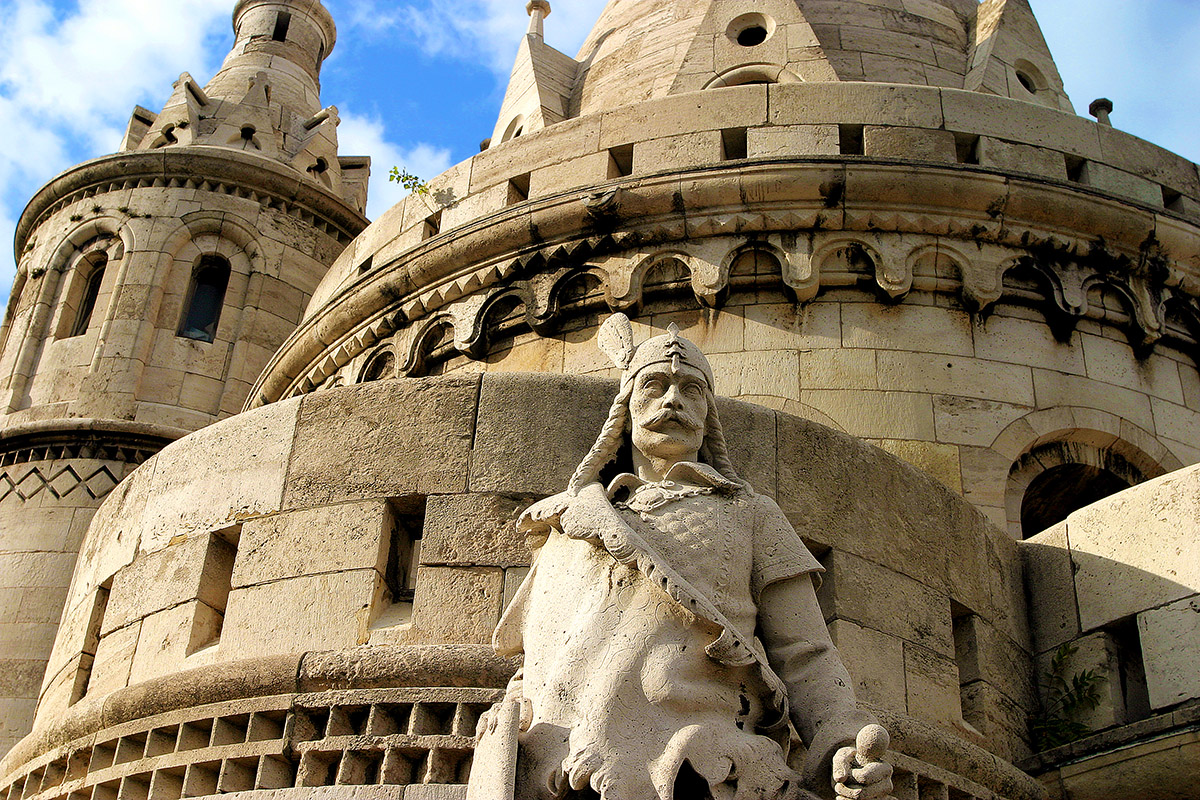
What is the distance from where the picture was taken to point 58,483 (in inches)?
593

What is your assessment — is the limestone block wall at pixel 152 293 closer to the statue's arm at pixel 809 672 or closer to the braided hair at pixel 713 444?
the braided hair at pixel 713 444

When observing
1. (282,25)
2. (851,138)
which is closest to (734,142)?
(851,138)

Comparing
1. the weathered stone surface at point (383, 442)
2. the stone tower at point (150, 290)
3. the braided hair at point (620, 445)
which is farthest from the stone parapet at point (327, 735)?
the stone tower at point (150, 290)

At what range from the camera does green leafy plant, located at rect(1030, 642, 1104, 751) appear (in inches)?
315

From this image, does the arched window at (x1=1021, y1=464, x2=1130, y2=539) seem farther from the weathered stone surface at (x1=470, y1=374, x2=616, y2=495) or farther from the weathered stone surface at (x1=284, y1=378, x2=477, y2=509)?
the weathered stone surface at (x1=284, y1=378, x2=477, y2=509)

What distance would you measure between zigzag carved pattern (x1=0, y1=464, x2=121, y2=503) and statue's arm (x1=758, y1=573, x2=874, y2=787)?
1077 cm

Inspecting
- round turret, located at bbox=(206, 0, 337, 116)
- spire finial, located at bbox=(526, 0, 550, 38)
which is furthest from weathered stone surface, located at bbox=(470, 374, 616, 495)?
round turret, located at bbox=(206, 0, 337, 116)

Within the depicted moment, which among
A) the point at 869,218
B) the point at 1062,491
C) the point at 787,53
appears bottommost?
the point at 1062,491

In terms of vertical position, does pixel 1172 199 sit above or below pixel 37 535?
above

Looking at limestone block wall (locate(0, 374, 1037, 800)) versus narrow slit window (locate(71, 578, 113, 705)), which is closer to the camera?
limestone block wall (locate(0, 374, 1037, 800))

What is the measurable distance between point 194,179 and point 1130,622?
13.4 meters

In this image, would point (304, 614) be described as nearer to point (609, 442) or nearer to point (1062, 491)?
point (609, 442)

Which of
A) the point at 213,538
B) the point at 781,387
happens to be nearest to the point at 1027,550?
the point at 781,387

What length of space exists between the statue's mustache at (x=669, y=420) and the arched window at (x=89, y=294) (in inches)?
511
